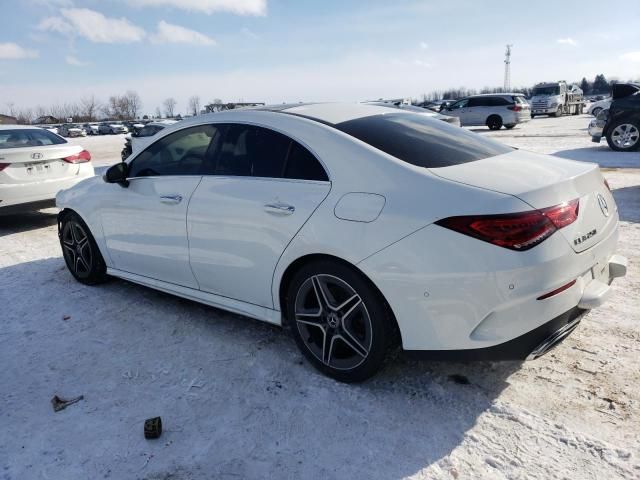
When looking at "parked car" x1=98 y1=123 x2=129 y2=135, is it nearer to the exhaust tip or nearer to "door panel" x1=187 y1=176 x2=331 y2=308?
"door panel" x1=187 y1=176 x2=331 y2=308

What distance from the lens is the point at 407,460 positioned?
232 cm

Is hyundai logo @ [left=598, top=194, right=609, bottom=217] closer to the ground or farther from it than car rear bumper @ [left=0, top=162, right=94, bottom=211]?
farther from it

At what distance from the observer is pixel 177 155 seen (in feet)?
12.6

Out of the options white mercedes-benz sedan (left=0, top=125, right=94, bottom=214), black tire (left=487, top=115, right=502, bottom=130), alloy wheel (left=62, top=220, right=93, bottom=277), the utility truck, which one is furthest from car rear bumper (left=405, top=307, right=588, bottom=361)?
the utility truck

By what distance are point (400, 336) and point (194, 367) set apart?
1390 millimetres

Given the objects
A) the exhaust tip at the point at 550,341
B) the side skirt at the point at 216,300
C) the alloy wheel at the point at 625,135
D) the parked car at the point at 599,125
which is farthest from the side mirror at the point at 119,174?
the alloy wheel at the point at 625,135

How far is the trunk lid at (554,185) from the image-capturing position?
2.45 meters

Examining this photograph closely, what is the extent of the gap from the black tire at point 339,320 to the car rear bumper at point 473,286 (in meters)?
0.12

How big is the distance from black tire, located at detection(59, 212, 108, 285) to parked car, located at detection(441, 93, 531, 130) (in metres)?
21.7

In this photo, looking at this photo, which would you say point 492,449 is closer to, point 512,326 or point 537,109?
point 512,326

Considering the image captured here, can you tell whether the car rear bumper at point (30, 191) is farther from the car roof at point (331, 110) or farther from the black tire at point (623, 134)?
the black tire at point (623, 134)

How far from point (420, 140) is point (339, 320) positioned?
1.19 metres

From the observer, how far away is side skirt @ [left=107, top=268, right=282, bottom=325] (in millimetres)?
3236

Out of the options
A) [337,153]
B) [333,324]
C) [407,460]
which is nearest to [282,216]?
[337,153]
